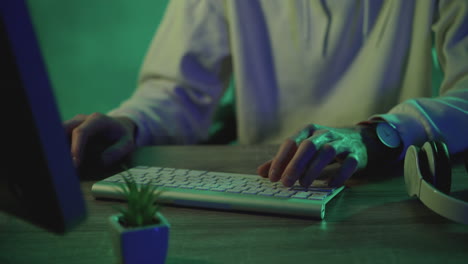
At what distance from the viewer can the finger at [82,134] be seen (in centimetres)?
87

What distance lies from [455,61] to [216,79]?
2.41 feet

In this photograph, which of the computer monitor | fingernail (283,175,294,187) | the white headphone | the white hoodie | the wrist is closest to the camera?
the computer monitor

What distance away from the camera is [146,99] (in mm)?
1400

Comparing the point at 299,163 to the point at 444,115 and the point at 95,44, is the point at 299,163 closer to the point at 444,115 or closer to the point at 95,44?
the point at 444,115

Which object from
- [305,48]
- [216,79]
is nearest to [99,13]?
[216,79]

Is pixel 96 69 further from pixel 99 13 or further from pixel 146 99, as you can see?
pixel 146 99

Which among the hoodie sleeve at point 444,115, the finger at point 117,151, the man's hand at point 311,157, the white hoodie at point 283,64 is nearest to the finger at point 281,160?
the man's hand at point 311,157

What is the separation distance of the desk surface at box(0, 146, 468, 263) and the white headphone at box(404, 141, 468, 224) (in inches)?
0.9

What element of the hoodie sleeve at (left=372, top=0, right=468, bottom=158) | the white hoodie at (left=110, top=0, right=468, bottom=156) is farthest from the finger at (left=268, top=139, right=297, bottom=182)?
the white hoodie at (left=110, top=0, right=468, bottom=156)

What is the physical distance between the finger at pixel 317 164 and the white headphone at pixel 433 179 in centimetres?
12

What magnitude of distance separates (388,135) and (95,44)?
5.16 feet

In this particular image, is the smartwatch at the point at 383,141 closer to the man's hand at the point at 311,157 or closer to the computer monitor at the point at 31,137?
the man's hand at the point at 311,157

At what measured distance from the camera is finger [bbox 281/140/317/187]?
0.66 m

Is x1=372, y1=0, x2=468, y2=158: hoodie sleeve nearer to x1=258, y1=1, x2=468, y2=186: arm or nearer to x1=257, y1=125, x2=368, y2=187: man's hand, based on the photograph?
x1=258, y1=1, x2=468, y2=186: arm
